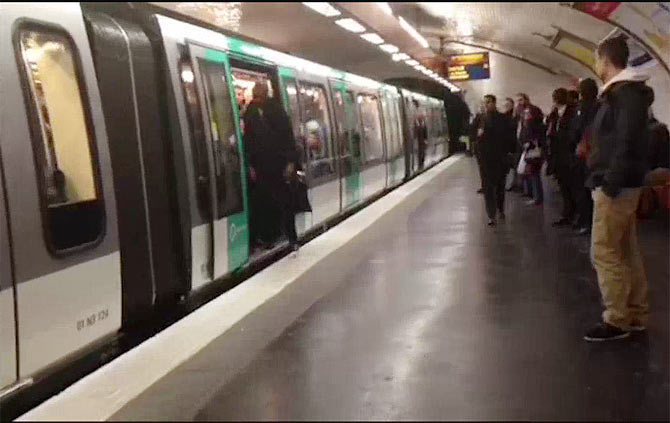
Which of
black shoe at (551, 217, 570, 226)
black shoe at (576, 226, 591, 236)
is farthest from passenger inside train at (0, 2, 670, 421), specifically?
black shoe at (551, 217, 570, 226)

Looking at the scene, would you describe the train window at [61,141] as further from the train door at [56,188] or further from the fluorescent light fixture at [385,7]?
the fluorescent light fixture at [385,7]

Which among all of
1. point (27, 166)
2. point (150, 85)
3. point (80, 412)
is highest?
point (150, 85)

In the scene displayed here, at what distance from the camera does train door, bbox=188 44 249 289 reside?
7059mm

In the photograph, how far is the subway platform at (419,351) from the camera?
3525 millimetres

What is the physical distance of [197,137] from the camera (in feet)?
22.6

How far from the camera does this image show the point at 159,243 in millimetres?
6176

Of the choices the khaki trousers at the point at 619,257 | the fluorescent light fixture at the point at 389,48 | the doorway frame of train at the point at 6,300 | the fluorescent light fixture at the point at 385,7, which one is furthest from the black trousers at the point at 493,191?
the fluorescent light fixture at the point at 385,7

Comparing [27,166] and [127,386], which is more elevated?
[27,166]

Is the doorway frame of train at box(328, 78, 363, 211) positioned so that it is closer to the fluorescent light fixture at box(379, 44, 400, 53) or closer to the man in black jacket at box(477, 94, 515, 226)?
the man in black jacket at box(477, 94, 515, 226)

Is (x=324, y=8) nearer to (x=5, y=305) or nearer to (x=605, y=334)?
Result: (x=5, y=305)

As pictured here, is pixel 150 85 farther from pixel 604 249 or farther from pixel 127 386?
pixel 604 249

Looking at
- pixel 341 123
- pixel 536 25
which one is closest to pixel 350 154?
pixel 341 123

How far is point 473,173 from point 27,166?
253 inches

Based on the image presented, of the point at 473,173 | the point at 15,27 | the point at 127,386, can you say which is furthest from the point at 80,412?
the point at 473,173
